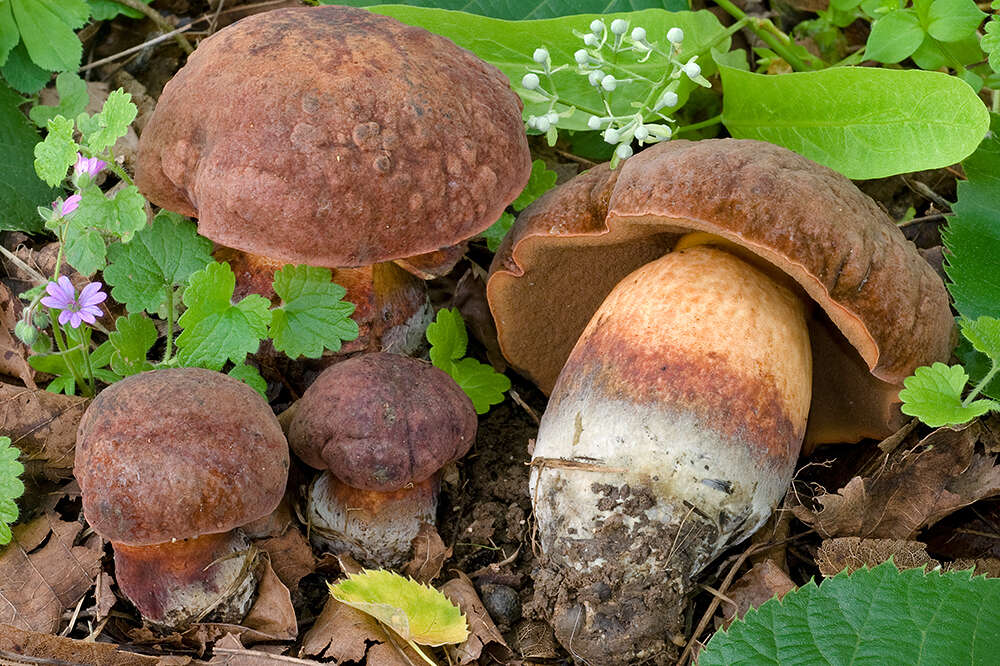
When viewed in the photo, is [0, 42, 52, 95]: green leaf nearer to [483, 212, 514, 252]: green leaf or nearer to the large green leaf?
the large green leaf

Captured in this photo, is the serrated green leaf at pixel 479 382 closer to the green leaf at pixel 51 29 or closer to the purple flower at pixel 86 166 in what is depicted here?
the purple flower at pixel 86 166

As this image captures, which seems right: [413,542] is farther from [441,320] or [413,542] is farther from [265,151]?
[265,151]

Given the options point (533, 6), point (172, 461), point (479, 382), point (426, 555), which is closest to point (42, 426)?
point (172, 461)

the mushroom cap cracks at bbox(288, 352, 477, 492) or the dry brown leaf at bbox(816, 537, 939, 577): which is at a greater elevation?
the mushroom cap cracks at bbox(288, 352, 477, 492)

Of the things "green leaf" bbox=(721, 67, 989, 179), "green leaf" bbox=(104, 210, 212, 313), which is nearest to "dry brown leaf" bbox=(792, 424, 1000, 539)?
"green leaf" bbox=(721, 67, 989, 179)

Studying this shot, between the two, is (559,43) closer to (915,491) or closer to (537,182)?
(537,182)

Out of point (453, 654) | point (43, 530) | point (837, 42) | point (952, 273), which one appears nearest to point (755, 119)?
point (952, 273)
